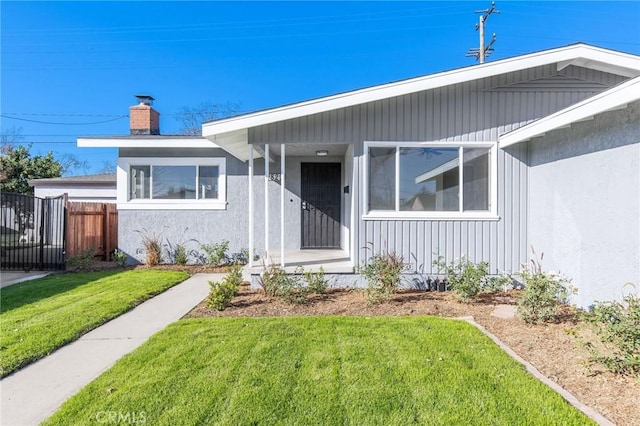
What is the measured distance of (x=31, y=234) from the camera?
870 cm

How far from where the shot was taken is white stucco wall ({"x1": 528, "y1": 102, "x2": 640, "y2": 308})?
4090mm

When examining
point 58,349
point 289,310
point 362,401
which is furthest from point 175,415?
point 289,310

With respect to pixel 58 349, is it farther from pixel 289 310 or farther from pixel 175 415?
pixel 289 310

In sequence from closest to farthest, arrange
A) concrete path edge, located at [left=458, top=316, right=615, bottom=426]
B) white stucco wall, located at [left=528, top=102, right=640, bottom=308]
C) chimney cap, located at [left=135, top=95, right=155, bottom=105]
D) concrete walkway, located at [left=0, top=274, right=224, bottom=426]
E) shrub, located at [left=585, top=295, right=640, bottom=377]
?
concrete path edge, located at [left=458, top=316, right=615, bottom=426]
concrete walkway, located at [left=0, top=274, right=224, bottom=426]
shrub, located at [left=585, top=295, right=640, bottom=377]
white stucco wall, located at [left=528, top=102, right=640, bottom=308]
chimney cap, located at [left=135, top=95, right=155, bottom=105]

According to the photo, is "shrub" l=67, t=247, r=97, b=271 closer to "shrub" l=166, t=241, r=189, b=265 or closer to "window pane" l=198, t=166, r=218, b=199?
"shrub" l=166, t=241, r=189, b=265

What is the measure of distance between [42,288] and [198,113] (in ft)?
68.4

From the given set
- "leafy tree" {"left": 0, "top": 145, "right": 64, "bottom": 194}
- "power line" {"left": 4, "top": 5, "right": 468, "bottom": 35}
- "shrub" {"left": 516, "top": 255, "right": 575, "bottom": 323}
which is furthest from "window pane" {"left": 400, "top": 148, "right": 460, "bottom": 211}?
"leafy tree" {"left": 0, "top": 145, "right": 64, "bottom": 194}

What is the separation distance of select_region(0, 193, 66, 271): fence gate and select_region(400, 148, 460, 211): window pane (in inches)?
332

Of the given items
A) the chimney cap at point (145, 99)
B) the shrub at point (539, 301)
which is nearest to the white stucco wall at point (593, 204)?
the shrub at point (539, 301)

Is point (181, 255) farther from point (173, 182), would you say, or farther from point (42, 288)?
point (42, 288)

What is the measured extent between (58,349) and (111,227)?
7158 millimetres

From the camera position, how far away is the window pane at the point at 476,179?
20.9ft

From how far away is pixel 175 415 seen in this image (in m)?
2.55

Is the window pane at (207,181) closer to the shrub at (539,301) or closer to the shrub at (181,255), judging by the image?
the shrub at (181,255)
